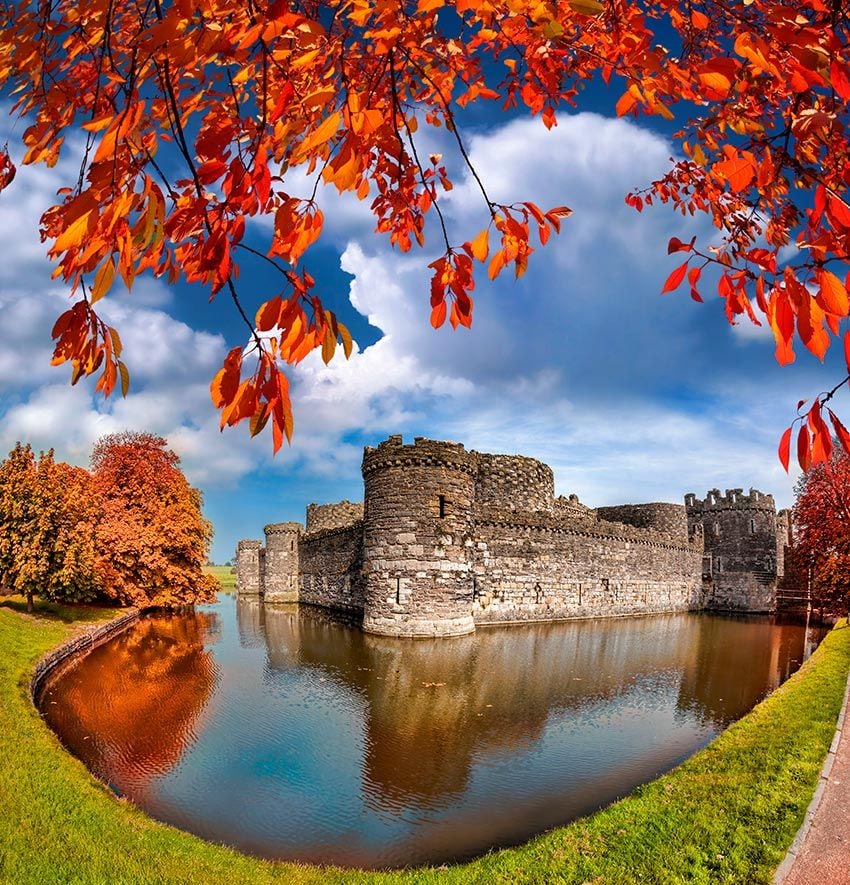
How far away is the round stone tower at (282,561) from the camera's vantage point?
36875 mm

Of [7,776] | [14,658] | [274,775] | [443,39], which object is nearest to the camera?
[443,39]

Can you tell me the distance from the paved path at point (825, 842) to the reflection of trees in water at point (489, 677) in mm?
3792

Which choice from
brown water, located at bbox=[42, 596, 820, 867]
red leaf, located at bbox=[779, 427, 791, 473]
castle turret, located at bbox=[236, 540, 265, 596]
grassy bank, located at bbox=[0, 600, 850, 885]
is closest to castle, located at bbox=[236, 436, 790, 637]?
brown water, located at bbox=[42, 596, 820, 867]

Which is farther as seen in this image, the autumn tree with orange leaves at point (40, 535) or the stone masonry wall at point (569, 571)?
the stone masonry wall at point (569, 571)

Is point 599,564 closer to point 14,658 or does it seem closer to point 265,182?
point 14,658

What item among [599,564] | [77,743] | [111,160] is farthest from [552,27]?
[599,564]

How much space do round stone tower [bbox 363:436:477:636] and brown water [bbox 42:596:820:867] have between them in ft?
3.47

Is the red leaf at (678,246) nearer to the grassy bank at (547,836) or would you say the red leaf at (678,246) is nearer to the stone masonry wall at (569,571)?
the grassy bank at (547,836)

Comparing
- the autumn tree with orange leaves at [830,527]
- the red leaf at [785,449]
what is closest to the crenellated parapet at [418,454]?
the autumn tree with orange leaves at [830,527]

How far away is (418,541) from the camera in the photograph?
1878 cm

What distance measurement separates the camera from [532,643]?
1825 cm

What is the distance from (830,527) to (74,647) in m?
21.6

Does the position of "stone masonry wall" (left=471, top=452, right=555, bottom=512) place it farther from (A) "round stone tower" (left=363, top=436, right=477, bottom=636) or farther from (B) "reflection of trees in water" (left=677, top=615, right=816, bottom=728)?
(B) "reflection of trees in water" (left=677, top=615, right=816, bottom=728)

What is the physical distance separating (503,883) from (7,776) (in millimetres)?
5813
